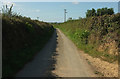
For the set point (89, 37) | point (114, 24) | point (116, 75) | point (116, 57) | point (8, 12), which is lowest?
point (116, 75)

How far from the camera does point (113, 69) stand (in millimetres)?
7207

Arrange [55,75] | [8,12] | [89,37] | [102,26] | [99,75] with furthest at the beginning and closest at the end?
[89,37] < [102,26] < [8,12] < [99,75] < [55,75]

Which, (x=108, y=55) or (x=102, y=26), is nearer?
(x=108, y=55)

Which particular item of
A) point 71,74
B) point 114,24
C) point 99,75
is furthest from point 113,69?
point 114,24

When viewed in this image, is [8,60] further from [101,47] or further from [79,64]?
[101,47]

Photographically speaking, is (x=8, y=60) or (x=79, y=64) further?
(x=79, y=64)

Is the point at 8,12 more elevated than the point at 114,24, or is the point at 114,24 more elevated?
the point at 8,12

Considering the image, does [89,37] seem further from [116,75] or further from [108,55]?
[116,75]

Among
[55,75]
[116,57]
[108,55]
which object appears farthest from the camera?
[108,55]

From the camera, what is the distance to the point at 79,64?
7742mm

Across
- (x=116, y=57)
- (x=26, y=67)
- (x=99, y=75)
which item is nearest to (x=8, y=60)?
(x=26, y=67)

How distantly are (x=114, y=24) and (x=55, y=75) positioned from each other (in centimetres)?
699

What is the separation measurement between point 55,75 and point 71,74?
0.83 metres

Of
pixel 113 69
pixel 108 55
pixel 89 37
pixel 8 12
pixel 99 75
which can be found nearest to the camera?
pixel 99 75
